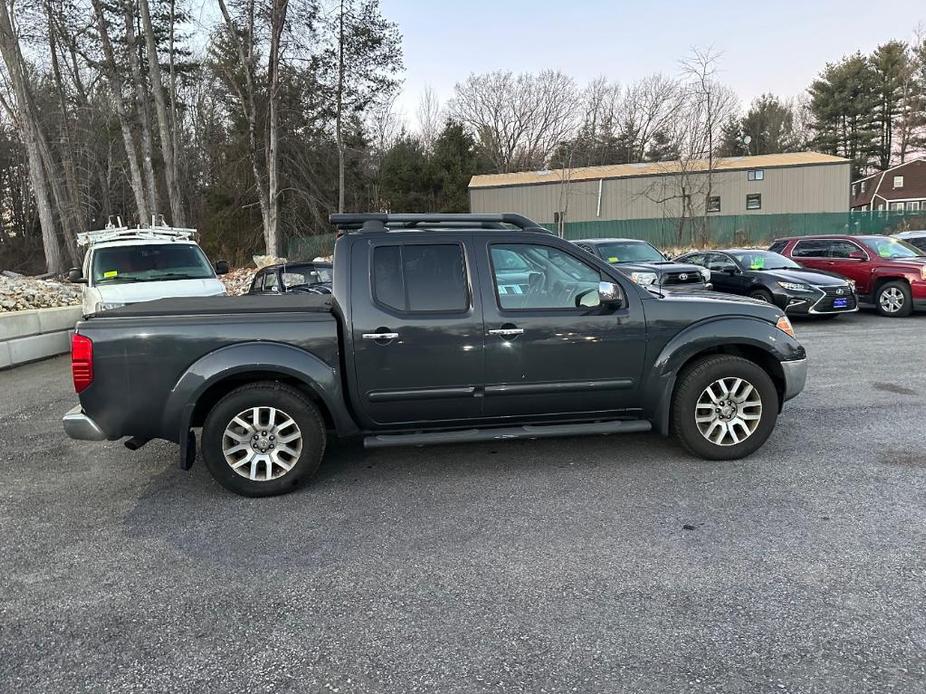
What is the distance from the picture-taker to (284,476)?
4285 mm

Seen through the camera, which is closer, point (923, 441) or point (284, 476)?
point (284, 476)

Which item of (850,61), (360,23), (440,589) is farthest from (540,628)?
(850,61)

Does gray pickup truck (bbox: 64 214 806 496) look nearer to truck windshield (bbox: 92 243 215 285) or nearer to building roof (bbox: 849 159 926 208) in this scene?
truck windshield (bbox: 92 243 215 285)

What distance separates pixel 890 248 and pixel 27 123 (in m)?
25.1

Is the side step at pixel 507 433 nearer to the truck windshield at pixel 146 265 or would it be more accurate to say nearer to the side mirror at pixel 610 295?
the side mirror at pixel 610 295

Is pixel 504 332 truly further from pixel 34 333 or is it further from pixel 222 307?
pixel 34 333

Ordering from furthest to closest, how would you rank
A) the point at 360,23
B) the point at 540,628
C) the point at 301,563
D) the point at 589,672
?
1. the point at 360,23
2. the point at 301,563
3. the point at 540,628
4. the point at 589,672

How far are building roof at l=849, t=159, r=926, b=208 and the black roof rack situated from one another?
57.6 metres

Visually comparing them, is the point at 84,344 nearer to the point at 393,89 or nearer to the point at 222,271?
the point at 222,271

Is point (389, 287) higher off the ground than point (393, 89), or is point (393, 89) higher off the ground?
point (393, 89)

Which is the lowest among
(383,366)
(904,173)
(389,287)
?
(383,366)

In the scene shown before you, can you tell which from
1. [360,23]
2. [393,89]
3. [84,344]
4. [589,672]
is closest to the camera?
[589,672]

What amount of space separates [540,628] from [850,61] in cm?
6918

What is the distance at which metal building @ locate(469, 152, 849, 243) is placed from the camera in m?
38.0
